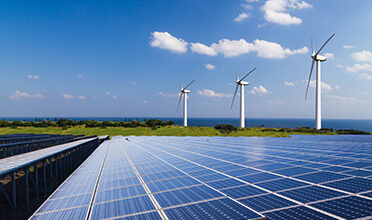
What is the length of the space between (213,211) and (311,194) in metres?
5.51

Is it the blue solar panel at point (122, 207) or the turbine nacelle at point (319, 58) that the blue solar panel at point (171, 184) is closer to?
the blue solar panel at point (122, 207)

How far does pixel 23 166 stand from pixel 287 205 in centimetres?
2049

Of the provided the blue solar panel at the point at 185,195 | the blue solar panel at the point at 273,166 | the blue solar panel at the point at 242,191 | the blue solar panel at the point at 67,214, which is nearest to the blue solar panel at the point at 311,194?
the blue solar panel at the point at 242,191

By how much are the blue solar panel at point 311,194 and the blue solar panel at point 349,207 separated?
1.66 ft

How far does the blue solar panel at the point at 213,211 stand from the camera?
8523 millimetres

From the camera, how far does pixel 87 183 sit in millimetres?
15789

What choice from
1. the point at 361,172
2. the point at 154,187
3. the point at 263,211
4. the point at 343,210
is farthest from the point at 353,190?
the point at 154,187

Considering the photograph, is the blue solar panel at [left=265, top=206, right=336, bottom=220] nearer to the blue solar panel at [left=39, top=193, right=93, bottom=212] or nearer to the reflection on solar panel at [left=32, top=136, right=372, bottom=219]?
the reflection on solar panel at [left=32, top=136, right=372, bottom=219]

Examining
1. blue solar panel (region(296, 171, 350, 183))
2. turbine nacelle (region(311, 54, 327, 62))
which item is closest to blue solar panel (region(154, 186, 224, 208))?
blue solar panel (region(296, 171, 350, 183))

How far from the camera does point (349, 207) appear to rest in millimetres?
9109

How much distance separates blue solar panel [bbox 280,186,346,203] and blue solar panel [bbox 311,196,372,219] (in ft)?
1.66

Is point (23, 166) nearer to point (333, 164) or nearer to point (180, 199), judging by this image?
point (180, 199)

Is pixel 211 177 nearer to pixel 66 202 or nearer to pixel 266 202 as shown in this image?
pixel 266 202

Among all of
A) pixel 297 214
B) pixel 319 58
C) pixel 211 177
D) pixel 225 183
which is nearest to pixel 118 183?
pixel 211 177
